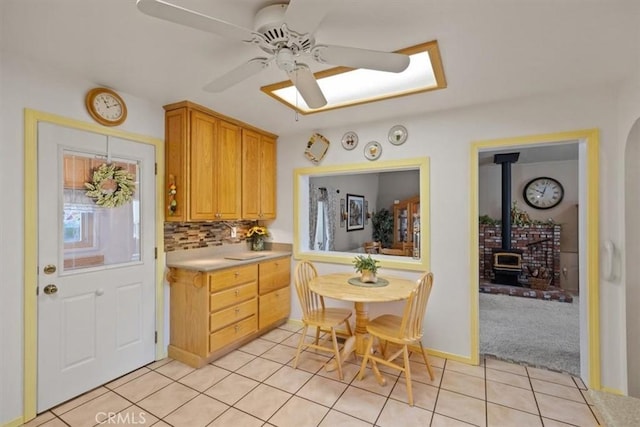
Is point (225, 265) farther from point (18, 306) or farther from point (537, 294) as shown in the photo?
point (537, 294)

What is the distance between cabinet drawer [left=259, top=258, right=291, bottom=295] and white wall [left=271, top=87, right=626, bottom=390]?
114cm

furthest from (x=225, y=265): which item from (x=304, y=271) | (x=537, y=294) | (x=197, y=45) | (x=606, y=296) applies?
(x=537, y=294)

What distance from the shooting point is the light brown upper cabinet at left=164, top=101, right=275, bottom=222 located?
279 centimetres

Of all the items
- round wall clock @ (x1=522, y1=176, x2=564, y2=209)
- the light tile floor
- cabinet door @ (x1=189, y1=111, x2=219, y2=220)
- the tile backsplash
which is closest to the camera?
the light tile floor

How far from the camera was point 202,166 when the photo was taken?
2918mm

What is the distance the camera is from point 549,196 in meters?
6.21

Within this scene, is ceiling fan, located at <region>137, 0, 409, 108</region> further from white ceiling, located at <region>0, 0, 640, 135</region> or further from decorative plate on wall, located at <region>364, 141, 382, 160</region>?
decorative plate on wall, located at <region>364, 141, 382, 160</region>

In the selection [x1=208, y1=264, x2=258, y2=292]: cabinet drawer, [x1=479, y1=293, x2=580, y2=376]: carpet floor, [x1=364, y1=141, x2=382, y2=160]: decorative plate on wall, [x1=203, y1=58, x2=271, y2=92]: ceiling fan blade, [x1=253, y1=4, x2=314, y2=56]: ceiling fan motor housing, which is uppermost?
[x1=253, y1=4, x2=314, y2=56]: ceiling fan motor housing

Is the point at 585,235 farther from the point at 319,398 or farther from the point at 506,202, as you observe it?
the point at 506,202

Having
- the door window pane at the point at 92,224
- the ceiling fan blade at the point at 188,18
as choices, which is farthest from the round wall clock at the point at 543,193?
the door window pane at the point at 92,224

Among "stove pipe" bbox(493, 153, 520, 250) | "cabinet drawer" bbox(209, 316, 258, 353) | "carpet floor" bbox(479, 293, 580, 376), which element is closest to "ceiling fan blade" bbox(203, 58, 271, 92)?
"cabinet drawer" bbox(209, 316, 258, 353)

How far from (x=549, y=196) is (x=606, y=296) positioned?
Result: 15.6 feet

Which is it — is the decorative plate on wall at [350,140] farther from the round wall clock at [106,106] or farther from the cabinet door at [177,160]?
the round wall clock at [106,106]

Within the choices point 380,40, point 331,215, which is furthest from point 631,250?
point 331,215
